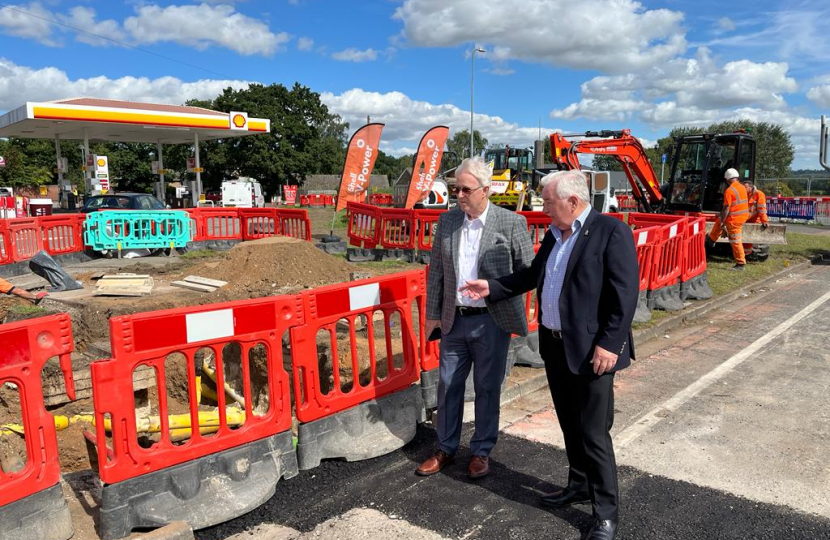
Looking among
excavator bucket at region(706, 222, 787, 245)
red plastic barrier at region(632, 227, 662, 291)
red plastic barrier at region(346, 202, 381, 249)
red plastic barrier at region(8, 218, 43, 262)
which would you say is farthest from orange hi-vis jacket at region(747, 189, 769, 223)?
red plastic barrier at region(8, 218, 43, 262)

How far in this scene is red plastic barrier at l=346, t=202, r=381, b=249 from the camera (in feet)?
51.7

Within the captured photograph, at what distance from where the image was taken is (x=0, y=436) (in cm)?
471

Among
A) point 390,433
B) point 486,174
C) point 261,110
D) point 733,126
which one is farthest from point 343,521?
point 733,126

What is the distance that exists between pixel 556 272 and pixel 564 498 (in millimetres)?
1428

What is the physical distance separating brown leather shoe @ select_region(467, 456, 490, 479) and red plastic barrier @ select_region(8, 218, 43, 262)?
12.7 metres

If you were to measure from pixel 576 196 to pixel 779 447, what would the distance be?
111 inches

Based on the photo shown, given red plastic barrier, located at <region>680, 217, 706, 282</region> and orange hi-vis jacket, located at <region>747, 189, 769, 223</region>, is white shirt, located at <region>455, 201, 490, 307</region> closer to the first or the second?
red plastic barrier, located at <region>680, 217, 706, 282</region>

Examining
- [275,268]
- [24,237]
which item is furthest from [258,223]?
→ [275,268]

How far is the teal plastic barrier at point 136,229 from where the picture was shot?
15.5 m

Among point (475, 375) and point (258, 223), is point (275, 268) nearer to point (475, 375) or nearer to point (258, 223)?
point (475, 375)

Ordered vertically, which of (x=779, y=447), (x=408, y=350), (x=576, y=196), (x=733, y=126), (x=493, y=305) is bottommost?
(x=779, y=447)

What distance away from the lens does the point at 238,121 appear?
27.6 metres

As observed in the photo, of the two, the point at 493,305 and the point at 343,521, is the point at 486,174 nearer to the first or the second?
the point at 493,305

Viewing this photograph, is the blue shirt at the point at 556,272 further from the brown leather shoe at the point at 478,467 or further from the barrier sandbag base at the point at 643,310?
the barrier sandbag base at the point at 643,310
